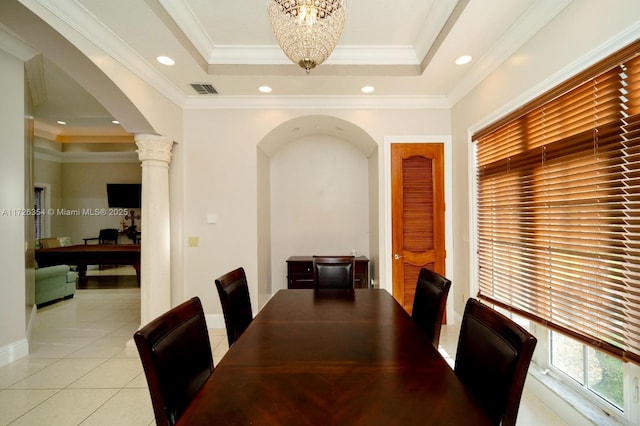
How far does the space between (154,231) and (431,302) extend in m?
2.79

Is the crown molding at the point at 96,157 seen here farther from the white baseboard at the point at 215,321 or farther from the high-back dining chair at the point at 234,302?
the high-back dining chair at the point at 234,302

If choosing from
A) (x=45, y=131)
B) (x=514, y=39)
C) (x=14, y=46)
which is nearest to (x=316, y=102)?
(x=514, y=39)

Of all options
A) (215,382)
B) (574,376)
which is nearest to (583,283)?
(574,376)

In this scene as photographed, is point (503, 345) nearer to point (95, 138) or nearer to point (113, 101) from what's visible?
point (113, 101)

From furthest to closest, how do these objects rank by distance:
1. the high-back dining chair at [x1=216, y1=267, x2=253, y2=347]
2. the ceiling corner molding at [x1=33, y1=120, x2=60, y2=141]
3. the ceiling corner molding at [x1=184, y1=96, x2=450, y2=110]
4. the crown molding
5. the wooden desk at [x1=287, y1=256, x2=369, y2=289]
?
the crown molding < the ceiling corner molding at [x1=33, y1=120, x2=60, y2=141] < the wooden desk at [x1=287, y1=256, x2=369, y2=289] < the ceiling corner molding at [x1=184, y1=96, x2=450, y2=110] < the high-back dining chair at [x1=216, y1=267, x2=253, y2=347]

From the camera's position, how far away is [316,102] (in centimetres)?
351

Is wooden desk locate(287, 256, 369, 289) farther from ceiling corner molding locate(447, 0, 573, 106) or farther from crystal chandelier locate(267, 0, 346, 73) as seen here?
crystal chandelier locate(267, 0, 346, 73)

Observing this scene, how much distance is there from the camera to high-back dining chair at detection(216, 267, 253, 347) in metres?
1.77

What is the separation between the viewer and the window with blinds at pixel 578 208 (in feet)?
4.71

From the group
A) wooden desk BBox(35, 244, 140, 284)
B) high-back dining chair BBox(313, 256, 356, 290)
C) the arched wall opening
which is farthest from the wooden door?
wooden desk BBox(35, 244, 140, 284)

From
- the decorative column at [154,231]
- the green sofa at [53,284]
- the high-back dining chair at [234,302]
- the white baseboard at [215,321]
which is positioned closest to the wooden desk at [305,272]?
the white baseboard at [215,321]

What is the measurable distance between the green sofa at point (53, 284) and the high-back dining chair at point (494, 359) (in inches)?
222

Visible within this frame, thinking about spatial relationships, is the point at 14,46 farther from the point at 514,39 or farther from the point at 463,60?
the point at 514,39

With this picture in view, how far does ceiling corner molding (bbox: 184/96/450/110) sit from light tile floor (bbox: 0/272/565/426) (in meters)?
2.70
